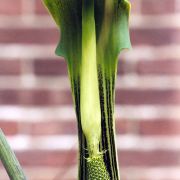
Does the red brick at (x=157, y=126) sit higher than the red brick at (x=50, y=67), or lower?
lower

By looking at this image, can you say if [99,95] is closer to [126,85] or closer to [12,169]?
[12,169]

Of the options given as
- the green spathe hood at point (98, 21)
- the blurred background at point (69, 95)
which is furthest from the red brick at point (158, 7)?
the green spathe hood at point (98, 21)

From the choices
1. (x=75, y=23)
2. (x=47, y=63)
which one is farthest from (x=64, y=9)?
(x=47, y=63)

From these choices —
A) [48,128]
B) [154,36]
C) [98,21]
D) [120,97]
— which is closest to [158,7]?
[154,36]

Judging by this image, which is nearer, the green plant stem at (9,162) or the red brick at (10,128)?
the green plant stem at (9,162)

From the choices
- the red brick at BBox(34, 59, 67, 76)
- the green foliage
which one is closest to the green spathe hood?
the green foliage

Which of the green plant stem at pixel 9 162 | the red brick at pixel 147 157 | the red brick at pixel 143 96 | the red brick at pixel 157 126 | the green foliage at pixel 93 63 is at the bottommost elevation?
the green plant stem at pixel 9 162

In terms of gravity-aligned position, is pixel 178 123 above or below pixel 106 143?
Answer: above

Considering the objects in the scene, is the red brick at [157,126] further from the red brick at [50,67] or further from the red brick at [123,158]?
the red brick at [50,67]

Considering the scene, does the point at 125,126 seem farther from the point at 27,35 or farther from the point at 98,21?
the point at 98,21
